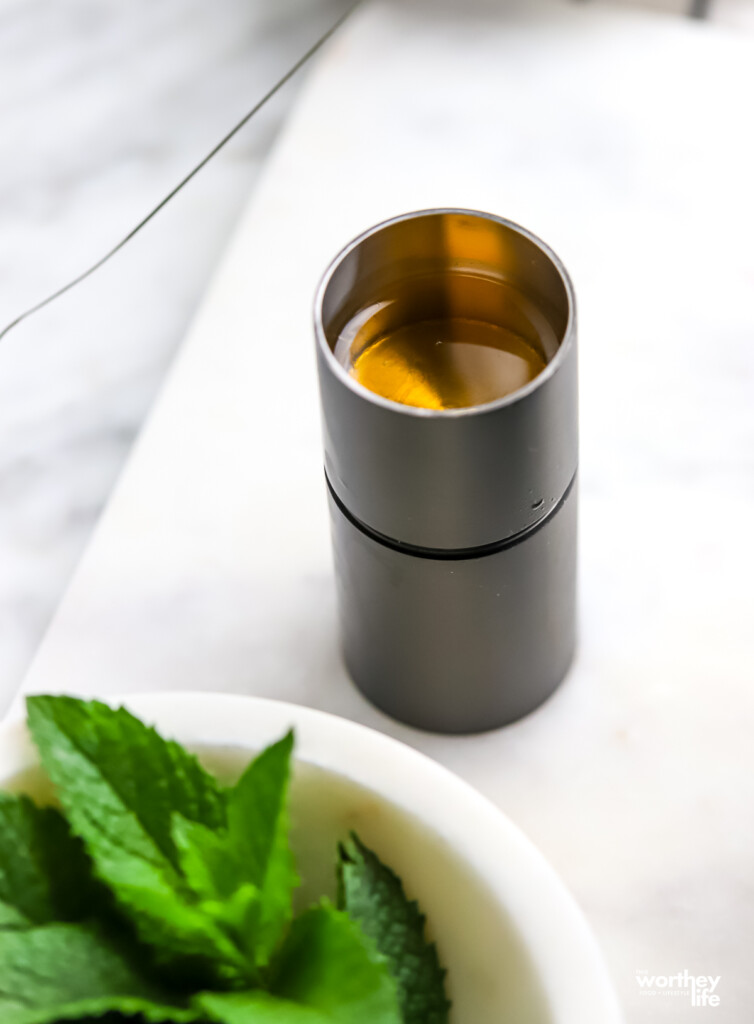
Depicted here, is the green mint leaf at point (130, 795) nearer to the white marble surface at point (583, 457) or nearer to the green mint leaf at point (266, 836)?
the green mint leaf at point (266, 836)

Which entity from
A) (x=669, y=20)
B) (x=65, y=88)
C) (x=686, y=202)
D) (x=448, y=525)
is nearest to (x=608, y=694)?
(x=448, y=525)

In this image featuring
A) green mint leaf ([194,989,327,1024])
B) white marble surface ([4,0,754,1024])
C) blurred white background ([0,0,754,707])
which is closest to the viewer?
green mint leaf ([194,989,327,1024])

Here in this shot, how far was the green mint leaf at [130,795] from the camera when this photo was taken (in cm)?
31

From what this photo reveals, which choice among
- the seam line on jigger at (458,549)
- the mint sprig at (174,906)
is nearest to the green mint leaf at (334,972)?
the mint sprig at (174,906)

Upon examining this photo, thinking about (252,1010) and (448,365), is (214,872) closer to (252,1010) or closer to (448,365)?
(252,1010)

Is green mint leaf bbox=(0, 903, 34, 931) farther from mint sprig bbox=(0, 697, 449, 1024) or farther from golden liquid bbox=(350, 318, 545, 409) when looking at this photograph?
golden liquid bbox=(350, 318, 545, 409)

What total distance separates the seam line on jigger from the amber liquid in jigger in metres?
0.04

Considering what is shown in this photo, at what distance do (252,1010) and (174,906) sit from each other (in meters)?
0.03

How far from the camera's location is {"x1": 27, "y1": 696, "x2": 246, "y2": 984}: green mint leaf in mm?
312

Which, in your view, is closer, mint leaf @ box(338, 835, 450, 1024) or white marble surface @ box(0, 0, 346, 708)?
mint leaf @ box(338, 835, 450, 1024)

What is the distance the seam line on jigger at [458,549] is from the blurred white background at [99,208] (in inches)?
8.1

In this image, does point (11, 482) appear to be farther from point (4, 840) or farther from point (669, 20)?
point (669, 20)

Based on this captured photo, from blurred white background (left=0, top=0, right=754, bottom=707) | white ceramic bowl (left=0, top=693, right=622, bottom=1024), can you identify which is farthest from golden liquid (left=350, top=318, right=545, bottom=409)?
blurred white background (left=0, top=0, right=754, bottom=707)

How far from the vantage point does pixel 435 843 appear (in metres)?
0.34
